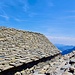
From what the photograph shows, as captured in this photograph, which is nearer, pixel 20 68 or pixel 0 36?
Result: pixel 20 68

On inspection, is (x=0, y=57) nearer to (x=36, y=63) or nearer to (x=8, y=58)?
(x=8, y=58)

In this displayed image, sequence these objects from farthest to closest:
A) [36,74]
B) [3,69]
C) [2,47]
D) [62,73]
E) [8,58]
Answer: [2,47]
[8,58]
[3,69]
[36,74]
[62,73]

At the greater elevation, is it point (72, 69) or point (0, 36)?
point (0, 36)

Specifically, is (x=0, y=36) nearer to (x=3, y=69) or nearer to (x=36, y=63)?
(x=36, y=63)

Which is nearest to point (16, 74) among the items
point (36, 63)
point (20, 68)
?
point (20, 68)

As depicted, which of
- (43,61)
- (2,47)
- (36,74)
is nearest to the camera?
(36,74)

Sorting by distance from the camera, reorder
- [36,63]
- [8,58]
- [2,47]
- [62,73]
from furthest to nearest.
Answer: [36,63] → [2,47] → [8,58] → [62,73]

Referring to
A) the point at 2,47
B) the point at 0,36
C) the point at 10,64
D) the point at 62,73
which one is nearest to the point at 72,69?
the point at 62,73

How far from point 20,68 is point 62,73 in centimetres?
707

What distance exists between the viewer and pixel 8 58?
368 inches

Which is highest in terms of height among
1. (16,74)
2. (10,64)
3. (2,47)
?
(2,47)

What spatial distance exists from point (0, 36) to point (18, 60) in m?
3.85

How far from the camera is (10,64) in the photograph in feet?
28.4

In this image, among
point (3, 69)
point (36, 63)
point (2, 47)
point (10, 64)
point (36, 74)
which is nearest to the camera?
point (36, 74)
